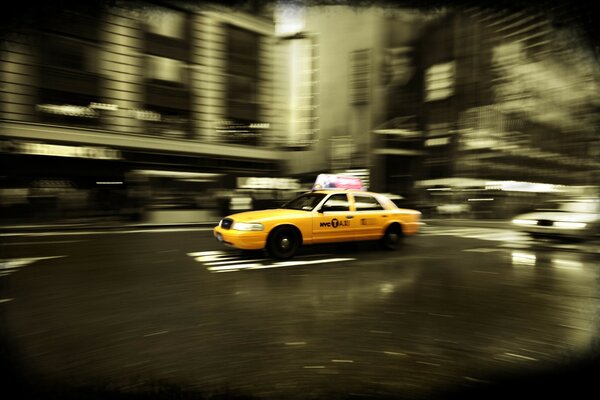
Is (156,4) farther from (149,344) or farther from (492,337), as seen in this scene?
(492,337)

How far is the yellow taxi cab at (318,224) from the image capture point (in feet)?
22.5

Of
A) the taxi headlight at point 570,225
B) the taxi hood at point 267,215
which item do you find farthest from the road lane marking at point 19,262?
the taxi headlight at point 570,225

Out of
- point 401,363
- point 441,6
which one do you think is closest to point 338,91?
point 441,6

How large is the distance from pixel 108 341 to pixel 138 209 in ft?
48.1

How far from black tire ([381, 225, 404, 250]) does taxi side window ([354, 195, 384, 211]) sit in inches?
24.5

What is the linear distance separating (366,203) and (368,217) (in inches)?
14.5

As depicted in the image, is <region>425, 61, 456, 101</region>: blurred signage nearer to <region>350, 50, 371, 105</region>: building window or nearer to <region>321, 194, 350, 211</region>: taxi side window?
<region>350, 50, 371, 105</region>: building window

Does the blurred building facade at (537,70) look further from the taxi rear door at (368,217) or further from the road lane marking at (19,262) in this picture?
the road lane marking at (19,262)

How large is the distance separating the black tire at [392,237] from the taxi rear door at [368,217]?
0.22 m

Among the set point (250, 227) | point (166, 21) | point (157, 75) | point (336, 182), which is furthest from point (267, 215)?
point (336, 182)

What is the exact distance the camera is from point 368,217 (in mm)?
8094

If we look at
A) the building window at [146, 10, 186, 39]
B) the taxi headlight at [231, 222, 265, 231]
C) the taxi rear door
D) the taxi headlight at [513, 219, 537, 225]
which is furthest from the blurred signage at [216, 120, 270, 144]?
the taxi headlight at [513, 219, 537, 225]

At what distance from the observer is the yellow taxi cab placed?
6859 mm

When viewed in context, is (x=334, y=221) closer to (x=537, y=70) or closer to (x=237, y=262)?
(x=237, y=262)
